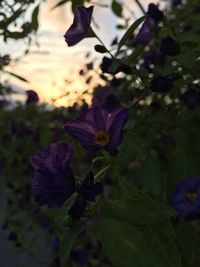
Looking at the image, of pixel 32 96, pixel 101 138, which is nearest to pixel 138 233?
pixel 101 138

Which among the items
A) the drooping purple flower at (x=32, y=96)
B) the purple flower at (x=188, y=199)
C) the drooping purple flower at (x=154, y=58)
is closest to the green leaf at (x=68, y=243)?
the purple flower at (x=188, y=199)

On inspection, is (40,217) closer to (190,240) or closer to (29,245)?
(29,245)

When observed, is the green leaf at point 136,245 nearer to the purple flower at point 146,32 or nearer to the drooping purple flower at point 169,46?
the drooping purple flower at point 169,46

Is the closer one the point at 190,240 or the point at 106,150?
the point at 106,150

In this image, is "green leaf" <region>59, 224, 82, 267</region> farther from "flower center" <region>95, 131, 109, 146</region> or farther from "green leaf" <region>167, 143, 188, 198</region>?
"green leaf" <region>167, 143, 188, 198</region>

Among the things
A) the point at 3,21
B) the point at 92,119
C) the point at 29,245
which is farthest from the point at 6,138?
the point at 92,119

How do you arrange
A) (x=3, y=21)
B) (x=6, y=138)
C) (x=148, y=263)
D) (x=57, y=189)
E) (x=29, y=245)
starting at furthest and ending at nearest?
(x=6, y=138) → (x=29, y=245) → (x=3, y=21) → (x=57, y=189) → (x=148, y=263)
